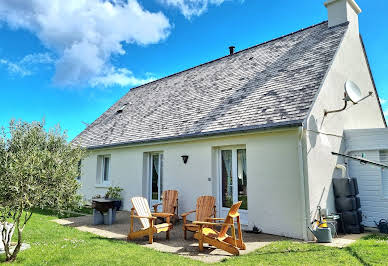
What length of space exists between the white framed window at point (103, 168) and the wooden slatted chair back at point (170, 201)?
5.78 meters

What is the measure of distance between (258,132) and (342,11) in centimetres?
678

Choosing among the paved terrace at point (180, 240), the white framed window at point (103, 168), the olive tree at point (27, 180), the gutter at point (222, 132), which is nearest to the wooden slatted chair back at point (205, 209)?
the paved terrace at point (180, 240)

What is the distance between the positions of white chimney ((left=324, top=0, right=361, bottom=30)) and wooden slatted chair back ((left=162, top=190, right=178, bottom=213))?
9.17m

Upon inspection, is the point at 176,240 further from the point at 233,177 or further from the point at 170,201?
the point at 233,177

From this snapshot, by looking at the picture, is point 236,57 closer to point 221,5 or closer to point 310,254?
point 221,5

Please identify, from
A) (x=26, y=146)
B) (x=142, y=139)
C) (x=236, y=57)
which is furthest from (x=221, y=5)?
(x=26, y=146)

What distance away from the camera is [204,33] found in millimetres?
12305

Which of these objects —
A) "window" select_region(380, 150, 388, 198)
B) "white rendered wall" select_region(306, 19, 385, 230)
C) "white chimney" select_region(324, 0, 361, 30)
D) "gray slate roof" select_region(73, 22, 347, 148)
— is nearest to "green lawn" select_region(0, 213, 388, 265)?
"white rendered wall" select_region(306, 19, 385, 230)

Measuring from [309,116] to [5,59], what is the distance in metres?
16.0

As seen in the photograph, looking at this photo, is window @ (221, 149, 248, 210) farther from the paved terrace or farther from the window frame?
the window frame

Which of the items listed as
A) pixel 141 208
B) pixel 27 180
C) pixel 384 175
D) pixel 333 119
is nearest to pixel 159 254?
pixel 141 208

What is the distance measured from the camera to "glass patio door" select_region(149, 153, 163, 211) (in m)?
10.1

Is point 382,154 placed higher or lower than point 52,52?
lower

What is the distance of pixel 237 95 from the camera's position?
926cm
